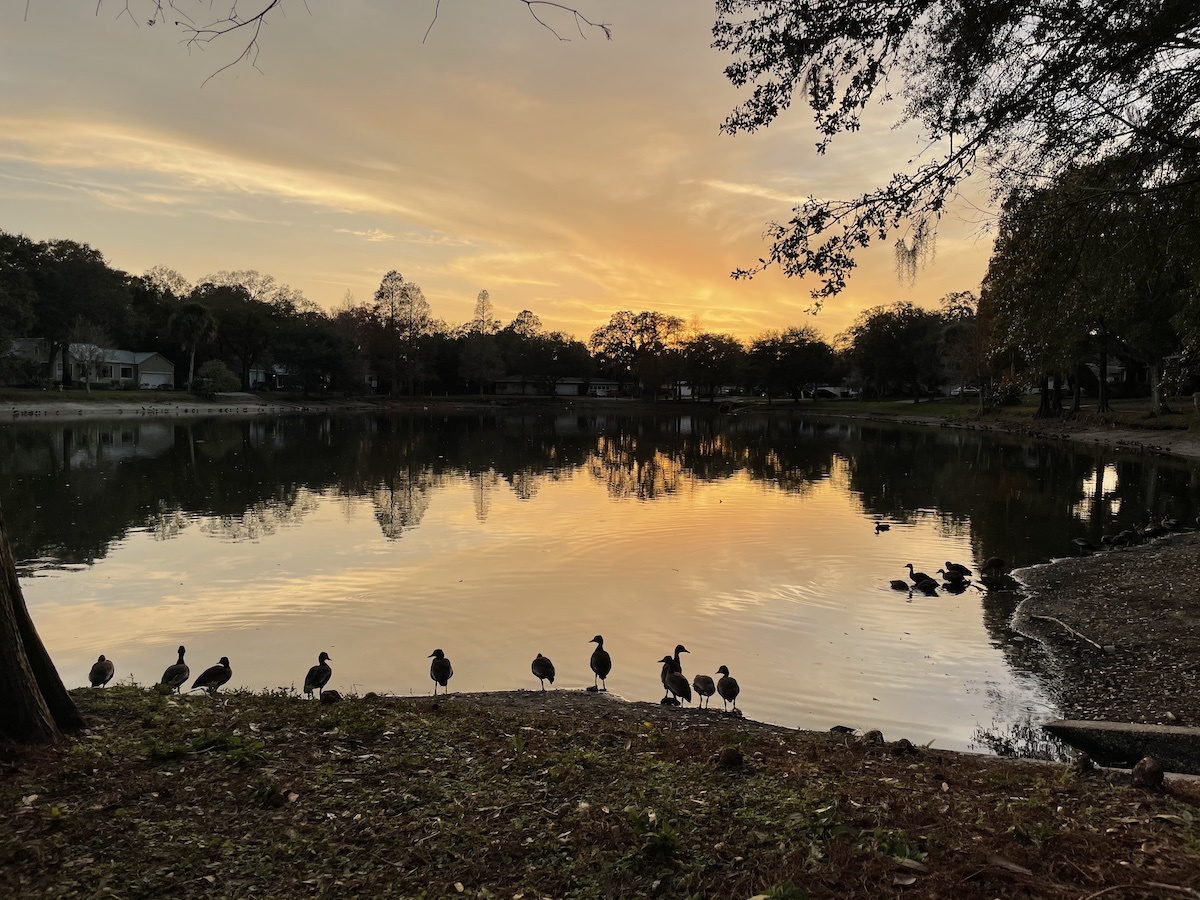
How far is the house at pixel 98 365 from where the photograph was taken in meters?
75.1

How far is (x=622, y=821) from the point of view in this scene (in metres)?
4.54

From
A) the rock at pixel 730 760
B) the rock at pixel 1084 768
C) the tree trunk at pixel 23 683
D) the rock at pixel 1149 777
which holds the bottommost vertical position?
the rock at pixel 1084 768

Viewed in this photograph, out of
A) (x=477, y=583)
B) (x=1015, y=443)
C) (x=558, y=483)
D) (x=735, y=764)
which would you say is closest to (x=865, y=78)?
(x=735, y=764)

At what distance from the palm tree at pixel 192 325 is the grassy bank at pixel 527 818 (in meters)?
93.6

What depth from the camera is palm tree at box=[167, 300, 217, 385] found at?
284ft

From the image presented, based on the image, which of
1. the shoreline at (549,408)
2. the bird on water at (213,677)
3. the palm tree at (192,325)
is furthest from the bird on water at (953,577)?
the palm tree at (192,325)

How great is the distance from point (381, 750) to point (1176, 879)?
500 centimetres

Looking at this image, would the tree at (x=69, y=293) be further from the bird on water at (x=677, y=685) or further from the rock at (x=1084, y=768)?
the rock at (x=1084, y=768)

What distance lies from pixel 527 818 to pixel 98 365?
94.1 meters

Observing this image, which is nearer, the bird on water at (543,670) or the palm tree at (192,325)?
the bird on water at (543,670)

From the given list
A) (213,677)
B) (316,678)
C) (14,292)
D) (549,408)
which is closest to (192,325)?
(14,292)

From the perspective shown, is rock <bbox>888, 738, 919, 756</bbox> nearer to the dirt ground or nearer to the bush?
the dirt ground

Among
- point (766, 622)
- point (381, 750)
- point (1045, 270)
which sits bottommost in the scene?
point (766, 622)

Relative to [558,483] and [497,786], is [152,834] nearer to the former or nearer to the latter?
[497,786]
